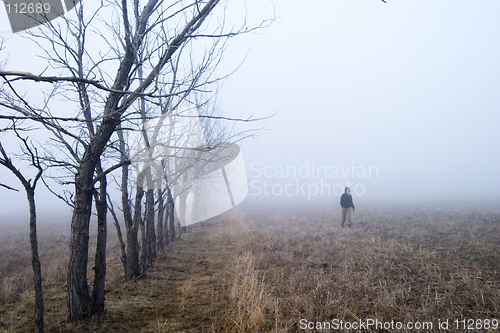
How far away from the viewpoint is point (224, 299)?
524cm

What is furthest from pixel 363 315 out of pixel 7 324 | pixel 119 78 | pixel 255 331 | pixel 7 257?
pixel 7 257

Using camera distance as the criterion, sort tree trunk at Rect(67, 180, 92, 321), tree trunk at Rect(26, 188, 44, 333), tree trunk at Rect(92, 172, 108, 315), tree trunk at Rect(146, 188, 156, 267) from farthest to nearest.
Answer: tree trunk at Rect(146, 188, 156, 267) < tree trunk at Rect(92, 172, 108, 315) < tree trunk at Rect(67, 180, 92, 321) < tree trunk at Rect(26, 188, 44, 333)

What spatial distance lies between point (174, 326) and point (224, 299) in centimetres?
122

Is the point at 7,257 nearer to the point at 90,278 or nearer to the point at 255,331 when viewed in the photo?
the point at 90,278

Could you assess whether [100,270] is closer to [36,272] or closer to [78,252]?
[78,252]

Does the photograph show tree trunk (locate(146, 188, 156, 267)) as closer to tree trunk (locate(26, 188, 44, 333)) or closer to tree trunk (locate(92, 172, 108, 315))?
tree trunk (locate(92, 172, 108, 315))

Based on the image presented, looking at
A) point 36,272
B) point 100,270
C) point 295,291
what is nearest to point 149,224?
point 100,270

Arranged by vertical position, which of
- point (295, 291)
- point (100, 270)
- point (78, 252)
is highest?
point (78, 252)

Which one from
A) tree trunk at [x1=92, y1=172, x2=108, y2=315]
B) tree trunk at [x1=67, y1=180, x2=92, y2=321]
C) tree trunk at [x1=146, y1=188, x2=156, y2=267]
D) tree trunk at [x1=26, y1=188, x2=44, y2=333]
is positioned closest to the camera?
tree trunk at [x1=26, y1=188, x2=44, y2=333]

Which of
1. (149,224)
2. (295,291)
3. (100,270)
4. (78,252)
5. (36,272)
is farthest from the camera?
(149,224)

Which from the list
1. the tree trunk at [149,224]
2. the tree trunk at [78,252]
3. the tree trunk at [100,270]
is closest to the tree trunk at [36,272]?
the tree trunk at [78,252]

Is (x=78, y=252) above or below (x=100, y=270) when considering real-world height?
above

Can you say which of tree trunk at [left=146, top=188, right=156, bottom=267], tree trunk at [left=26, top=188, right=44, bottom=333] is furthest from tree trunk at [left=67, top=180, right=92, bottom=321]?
tree trunk at [left=146, top=188, right=156, bottom=267]

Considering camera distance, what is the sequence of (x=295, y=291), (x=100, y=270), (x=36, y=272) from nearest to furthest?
(x=36, y=272) → (x=100, y=270) → (x=295, y=291)
